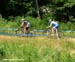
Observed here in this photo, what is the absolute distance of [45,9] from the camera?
45.5 metres

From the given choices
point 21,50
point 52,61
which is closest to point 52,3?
point 21,50

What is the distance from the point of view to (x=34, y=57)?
1419 centimetres

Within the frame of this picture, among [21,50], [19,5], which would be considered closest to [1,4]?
[19,5]

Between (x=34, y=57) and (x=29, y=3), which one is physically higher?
(x=34, y=57)

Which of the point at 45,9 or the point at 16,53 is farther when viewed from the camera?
the point at 45,9

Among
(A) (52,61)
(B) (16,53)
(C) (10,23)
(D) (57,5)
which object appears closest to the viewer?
(A) (52,61)

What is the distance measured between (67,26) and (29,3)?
7914mm

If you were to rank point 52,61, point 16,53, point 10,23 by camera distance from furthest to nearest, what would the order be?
point 10,23 < point 16,53 < point 52,61

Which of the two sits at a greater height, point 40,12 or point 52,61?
point 52,61

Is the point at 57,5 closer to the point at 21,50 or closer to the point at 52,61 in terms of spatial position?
the point at 21,50

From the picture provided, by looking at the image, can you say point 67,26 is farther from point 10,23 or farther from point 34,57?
point 34,57

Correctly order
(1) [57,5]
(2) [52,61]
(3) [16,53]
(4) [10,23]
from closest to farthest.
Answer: (2) [52,61] < (3) [16,53] < (4) [10,23] < (1) [57,5]

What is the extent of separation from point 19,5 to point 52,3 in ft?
12.5

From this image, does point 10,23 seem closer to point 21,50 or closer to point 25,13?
point 25,13
